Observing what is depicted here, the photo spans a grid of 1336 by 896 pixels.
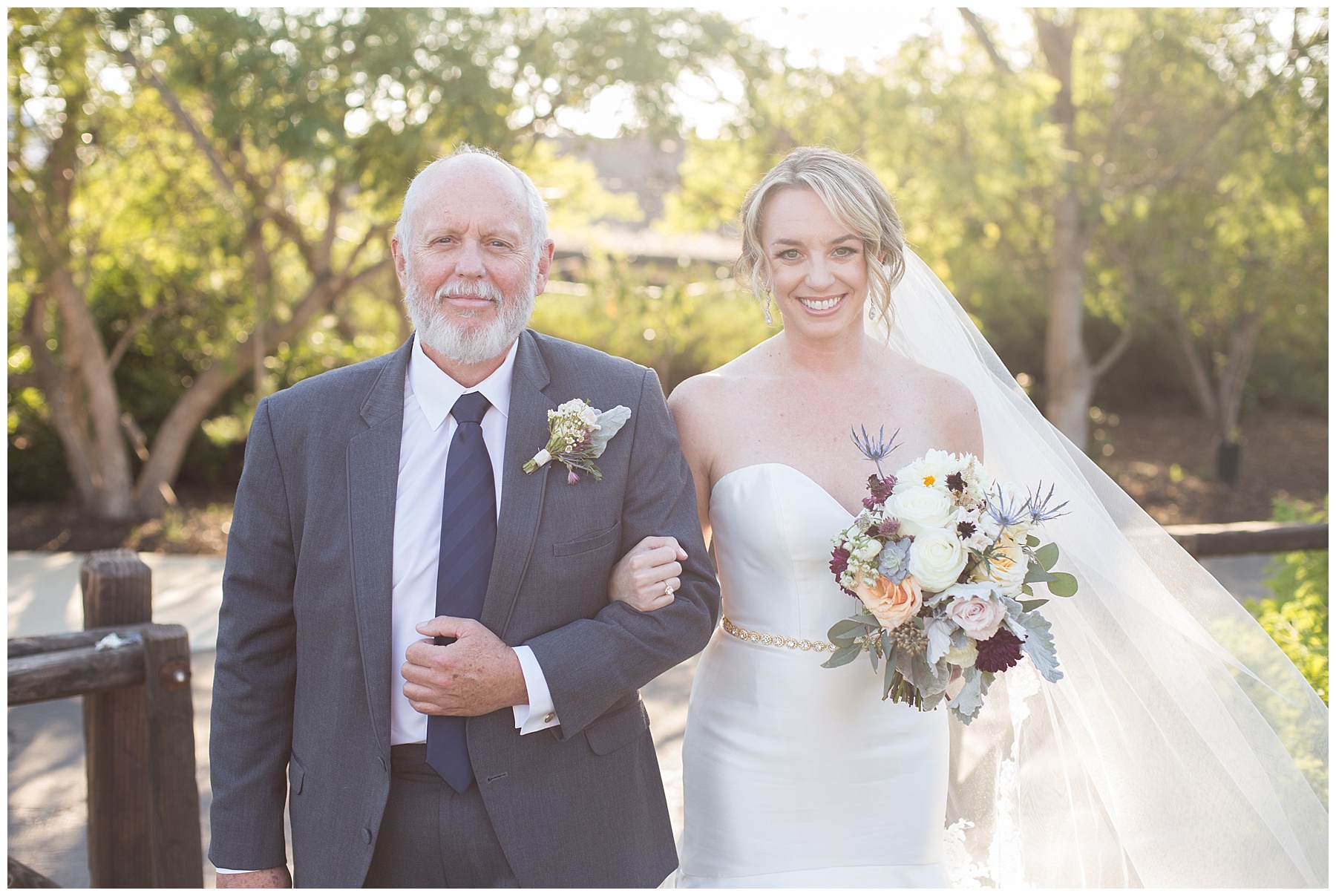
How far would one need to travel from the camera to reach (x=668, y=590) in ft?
7.75

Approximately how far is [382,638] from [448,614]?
0.16 m

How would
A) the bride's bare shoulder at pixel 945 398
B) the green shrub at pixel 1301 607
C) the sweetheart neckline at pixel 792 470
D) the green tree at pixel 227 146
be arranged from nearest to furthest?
the sweetheart neckline at pixel 792 470 < the bride's bare shoulder at pixel 945 398 < the green shrub at pixel 1301 607 < the green tree at pixel 227 146

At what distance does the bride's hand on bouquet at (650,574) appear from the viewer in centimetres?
235

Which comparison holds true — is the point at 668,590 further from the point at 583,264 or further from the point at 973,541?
the point at 583,264

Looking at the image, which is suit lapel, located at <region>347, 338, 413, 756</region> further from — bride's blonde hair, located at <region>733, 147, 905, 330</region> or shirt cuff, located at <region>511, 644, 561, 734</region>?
bride's blonde hair, located at <region>733, 147, 905, 330</region>

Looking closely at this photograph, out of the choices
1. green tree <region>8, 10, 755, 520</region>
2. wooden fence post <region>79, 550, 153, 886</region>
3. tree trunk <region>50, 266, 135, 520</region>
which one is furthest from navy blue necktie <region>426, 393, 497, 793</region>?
tree trunk <region>50, 266, 135, 520</region>

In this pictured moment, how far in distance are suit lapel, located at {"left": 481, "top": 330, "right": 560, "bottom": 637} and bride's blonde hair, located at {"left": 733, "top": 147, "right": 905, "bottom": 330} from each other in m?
0.94

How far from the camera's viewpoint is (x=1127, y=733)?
327 cm

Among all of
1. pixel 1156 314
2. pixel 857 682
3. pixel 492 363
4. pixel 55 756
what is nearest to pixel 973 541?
pixel 857 682

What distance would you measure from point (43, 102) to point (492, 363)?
10.5 meters

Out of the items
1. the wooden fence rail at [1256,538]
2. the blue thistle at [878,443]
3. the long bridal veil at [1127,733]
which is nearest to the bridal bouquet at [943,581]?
the blue thistle at [878,443]

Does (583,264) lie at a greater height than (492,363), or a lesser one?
greater

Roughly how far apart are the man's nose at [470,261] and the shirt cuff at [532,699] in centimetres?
89

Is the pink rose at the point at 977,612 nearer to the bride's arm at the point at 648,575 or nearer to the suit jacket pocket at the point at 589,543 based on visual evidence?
the bride's arm at the point at 648,575
